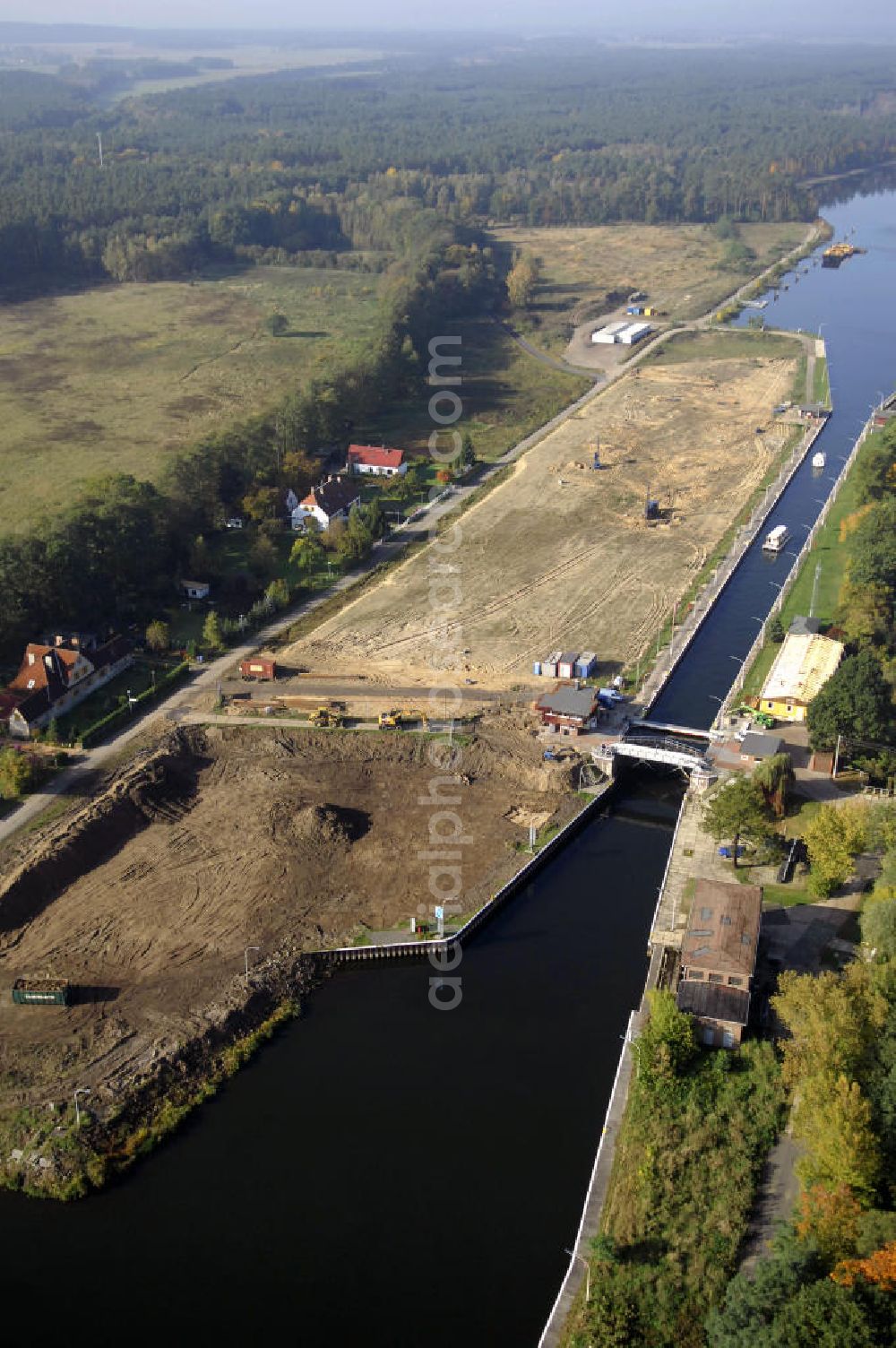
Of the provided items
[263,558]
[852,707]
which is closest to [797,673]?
[852,707]

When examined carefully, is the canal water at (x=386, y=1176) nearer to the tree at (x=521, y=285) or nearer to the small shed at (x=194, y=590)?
the small shed at (x=194, y=590)

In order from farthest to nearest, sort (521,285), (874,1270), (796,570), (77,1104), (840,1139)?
(521,285), (796,570), (77,1104), (840,1139), (874,1270)

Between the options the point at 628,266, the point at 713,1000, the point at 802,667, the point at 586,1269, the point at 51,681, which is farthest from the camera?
the point at 628,266

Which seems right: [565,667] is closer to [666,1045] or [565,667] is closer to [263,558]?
[263,558]

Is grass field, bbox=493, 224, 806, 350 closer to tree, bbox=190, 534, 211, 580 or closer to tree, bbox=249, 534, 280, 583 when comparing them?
tree, bbox=249, 534, 280, 583

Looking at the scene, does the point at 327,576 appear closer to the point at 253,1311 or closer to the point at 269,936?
the point at 269,936

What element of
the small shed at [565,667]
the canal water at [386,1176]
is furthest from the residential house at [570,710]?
the canal water at [386,1176]

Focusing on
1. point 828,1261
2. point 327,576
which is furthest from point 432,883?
point 327,576
